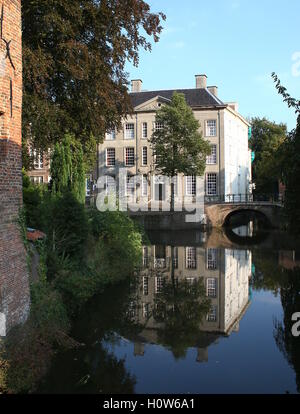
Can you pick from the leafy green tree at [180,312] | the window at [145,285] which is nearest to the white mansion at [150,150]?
the window at [145,285]

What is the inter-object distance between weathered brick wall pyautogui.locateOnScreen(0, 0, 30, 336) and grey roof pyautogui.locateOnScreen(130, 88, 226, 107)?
3704 centimetres

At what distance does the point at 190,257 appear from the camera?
22.0m

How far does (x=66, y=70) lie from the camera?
13.4 metres

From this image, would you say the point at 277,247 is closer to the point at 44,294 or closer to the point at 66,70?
the point at 66,70

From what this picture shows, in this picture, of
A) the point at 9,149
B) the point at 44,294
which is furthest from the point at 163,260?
the point at 9,149

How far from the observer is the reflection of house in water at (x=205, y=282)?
10.7 m

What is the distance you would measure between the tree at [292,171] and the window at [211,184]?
3579 cm

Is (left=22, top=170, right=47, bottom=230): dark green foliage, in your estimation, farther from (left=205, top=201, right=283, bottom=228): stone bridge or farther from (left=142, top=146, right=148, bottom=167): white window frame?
(left=142, top=146, right=148, bottom=167): white window frame

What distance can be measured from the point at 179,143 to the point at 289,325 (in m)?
26.7

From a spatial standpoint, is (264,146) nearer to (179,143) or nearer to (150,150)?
(150,150)

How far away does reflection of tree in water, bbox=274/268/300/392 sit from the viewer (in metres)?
8.74

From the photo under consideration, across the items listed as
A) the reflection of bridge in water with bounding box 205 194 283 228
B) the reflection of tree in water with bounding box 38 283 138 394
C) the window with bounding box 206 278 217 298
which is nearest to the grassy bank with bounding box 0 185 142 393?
the reflection of tree in water with bounding box 38 283 138 394

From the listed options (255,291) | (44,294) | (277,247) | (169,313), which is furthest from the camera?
(277,247)

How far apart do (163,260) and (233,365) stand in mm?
13070
